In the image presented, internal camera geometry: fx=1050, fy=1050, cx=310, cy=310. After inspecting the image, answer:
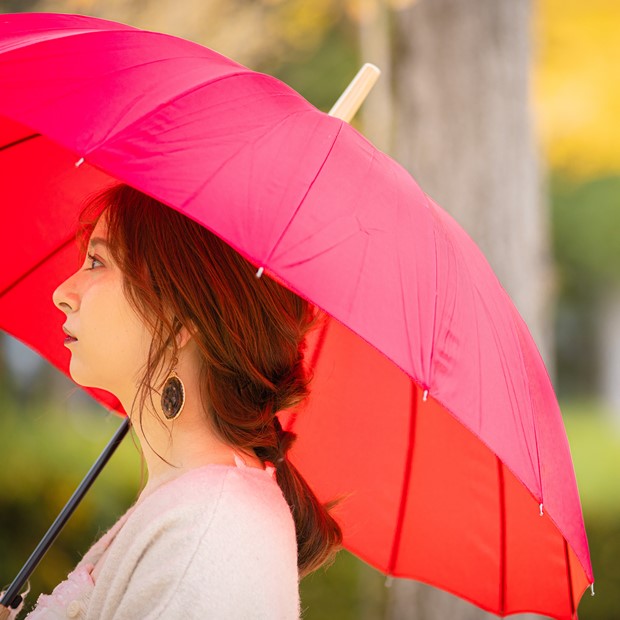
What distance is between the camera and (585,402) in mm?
15805

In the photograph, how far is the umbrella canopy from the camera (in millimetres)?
1727

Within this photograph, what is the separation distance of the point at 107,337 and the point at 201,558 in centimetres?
49

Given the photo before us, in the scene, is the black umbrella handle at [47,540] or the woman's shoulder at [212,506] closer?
the woman's shoulder at [212,506]

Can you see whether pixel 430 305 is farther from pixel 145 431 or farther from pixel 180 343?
pixel 145 431

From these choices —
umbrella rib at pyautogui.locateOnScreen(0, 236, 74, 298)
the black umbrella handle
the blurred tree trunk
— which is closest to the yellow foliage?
the blurred tree trunk

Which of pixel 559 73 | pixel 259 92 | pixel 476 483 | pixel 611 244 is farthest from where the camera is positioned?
pixel 611 244

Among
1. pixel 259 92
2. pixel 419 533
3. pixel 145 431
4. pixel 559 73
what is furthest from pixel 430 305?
pixel 559 73

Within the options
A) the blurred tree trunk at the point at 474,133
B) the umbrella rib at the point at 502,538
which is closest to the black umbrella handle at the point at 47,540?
the umbrella rib at the point at 502,538

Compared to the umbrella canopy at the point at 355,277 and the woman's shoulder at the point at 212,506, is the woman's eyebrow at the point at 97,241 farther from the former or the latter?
the woman's shoulder at the point at 212,506

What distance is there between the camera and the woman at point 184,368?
6.39 ft

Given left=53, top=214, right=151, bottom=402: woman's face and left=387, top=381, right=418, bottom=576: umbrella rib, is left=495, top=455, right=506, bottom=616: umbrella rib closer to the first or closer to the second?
left=387, top=381, right=418, bottom=576: umbrella rib

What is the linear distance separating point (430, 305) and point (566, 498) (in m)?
0.54

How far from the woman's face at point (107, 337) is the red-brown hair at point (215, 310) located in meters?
0.02

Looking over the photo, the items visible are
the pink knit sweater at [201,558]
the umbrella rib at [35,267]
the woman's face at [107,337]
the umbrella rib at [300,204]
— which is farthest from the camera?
the umbrella rib at [35,267]
